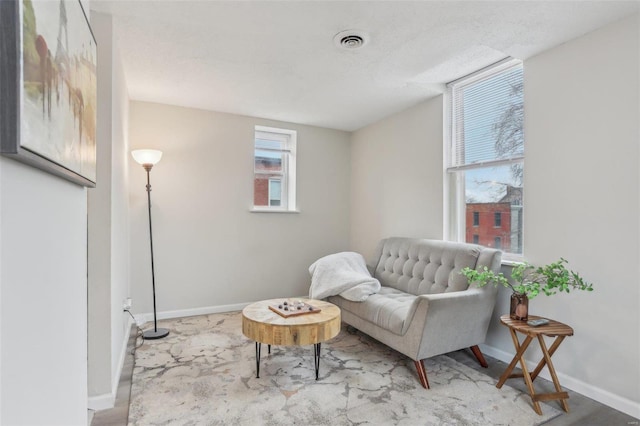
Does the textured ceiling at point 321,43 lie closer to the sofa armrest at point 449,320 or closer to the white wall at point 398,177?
the white wall at point 398,177

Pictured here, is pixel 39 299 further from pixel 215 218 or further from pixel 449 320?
pixel 215 218

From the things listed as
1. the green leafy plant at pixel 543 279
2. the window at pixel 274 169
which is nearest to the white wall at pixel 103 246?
the window at pixel 274 169

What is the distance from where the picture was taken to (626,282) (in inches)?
79.5

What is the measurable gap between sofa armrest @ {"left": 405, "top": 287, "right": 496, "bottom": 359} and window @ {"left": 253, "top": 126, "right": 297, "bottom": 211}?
2.53 metres

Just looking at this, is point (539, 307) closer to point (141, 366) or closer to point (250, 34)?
point (250, 34)

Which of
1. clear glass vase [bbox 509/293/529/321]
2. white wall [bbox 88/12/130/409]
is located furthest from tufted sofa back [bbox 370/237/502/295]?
white wall [bbox 88/12/130/409]

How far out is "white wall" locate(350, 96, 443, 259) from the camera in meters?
3.45

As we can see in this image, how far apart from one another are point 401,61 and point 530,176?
51.9 inches

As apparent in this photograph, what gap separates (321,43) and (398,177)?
6.33 feet

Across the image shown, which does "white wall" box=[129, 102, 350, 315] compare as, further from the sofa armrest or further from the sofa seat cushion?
the sofa armrest

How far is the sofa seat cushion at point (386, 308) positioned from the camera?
8.05 ft

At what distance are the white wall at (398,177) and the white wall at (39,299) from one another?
9.78ft

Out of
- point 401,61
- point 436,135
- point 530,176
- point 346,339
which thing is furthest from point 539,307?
point 401,61

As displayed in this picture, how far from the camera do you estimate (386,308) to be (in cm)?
264
